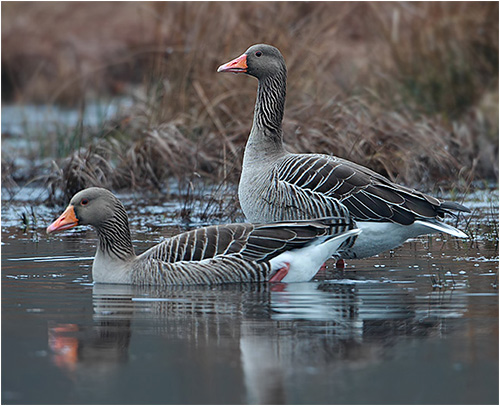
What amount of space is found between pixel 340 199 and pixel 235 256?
1.34 m

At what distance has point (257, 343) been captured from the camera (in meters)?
6.47

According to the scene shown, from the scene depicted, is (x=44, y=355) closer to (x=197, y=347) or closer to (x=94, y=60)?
(x=197, y=347)

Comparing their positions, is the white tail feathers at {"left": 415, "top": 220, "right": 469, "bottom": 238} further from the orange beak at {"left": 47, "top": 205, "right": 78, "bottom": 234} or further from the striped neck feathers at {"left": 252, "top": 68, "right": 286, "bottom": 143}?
the orange beak at {"left": 47, "top": 205, "right": 78, "bottom": 234}

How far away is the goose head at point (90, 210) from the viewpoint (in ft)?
30.1

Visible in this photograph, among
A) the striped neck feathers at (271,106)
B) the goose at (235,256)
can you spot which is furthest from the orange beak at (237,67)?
the goose at (235,256)

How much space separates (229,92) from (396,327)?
7927 mm

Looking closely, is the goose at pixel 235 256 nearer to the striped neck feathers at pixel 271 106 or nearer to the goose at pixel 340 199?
the goose at pixel 340 199

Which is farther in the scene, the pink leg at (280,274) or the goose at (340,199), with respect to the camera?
the goose at (340,199)

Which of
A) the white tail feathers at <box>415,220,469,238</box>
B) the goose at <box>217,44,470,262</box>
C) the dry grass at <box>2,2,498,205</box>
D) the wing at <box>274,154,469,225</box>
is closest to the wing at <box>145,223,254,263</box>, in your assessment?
the goose at <box>217,44,470,262</box>

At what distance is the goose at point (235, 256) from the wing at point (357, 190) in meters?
0.40

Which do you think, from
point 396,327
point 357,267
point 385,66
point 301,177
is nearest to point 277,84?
point 301,177

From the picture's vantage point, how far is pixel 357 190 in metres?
9.52

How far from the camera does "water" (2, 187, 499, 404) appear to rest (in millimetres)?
5578

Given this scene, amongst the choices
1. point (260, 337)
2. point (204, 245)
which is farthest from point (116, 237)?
point (260, 337)
